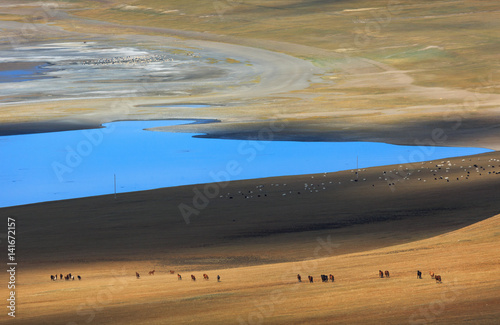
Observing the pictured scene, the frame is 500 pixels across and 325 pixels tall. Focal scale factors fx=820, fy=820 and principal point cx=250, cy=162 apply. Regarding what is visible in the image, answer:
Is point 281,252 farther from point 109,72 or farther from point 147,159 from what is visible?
point 109,72

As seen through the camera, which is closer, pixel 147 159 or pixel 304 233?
pixel 304 233

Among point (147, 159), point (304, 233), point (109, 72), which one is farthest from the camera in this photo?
point (109, 72)

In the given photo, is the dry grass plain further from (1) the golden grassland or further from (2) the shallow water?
(2) the shallow water

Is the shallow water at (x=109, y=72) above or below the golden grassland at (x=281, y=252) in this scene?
above

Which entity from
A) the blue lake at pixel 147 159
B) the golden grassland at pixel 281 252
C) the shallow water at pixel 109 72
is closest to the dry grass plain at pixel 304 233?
the golden grassland at pixel 281 252

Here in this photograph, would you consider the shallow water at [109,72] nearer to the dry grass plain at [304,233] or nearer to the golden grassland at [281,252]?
the dry grass plain at [304,233]

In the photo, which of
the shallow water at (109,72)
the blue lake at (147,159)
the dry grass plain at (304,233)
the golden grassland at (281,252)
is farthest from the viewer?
the shallow water at (109,72)

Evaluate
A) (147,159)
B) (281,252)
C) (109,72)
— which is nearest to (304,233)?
(281,252)

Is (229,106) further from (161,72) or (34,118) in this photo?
(161,72)
